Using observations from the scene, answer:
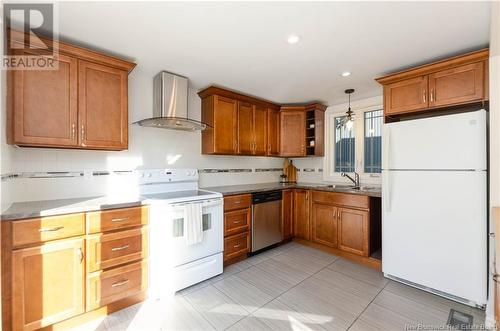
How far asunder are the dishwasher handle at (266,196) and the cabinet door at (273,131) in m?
0.71

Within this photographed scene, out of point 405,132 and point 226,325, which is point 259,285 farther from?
point 405,132

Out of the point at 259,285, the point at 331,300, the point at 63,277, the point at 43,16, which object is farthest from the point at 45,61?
the point at 331,300

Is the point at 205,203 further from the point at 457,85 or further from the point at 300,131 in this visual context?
the point at 457,85

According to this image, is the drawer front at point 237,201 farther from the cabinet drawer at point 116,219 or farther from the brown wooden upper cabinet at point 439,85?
the brown wooden upper cabinet at point 439,85

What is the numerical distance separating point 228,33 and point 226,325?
7.48 ft

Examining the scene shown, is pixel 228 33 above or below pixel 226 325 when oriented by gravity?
above

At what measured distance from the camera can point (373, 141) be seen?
3361mm

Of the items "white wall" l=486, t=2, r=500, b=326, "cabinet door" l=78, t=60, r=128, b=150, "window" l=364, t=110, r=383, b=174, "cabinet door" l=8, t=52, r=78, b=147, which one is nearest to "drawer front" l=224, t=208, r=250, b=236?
"cabinet door" l=78, t=60, r=128, b=150

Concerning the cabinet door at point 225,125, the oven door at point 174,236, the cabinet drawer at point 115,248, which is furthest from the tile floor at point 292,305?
the cabinet door at point 225,125

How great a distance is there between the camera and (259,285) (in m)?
2.32

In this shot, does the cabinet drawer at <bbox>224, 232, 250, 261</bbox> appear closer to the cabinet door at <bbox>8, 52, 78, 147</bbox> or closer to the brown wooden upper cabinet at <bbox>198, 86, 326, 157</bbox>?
the brown wooden upper cabinet at <bbox>198, 86, 326, 157</bbox>

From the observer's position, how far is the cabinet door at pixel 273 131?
3638 millimetres

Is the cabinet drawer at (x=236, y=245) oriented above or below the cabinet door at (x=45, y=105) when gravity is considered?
below

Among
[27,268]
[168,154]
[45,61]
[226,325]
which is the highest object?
[45,61]
